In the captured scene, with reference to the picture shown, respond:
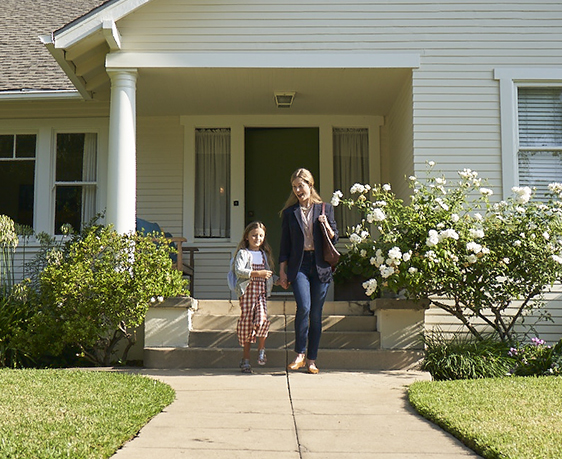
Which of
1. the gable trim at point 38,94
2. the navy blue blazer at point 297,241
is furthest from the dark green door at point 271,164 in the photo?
the navy blue blazer at point 297,241

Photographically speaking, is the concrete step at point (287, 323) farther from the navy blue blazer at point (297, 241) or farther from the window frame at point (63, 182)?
the window frame at point (63, 182)

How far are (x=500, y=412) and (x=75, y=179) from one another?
23.6 ft

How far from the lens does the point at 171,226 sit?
33.2ft

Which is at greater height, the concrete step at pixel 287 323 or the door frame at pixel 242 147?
the door frame at pixel 242 147

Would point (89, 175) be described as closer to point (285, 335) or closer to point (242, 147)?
point (242, 147)

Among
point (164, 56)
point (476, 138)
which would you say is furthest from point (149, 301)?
point (476, 138)

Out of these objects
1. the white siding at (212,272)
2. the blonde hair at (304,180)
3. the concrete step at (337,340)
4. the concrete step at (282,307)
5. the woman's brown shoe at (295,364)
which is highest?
the blonde hair at (304,180)

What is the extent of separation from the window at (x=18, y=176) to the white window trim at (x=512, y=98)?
6.31 m

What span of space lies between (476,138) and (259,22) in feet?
9.01

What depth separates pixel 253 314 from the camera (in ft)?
22.2

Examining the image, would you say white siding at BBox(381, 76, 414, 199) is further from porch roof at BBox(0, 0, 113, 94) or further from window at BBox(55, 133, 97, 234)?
window at BBox(55, 133, 97, 234)

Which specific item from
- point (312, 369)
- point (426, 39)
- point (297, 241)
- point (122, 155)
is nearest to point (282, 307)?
point (312, 369)

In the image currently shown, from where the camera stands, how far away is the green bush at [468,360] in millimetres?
6648

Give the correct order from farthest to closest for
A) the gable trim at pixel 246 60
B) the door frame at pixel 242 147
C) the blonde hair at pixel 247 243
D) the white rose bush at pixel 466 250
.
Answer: the door frame at pixel 242 147, the gable trim at pixel 246 60, the blonde hair at pixel 247 243, the white rose bush at pixel 466 250
